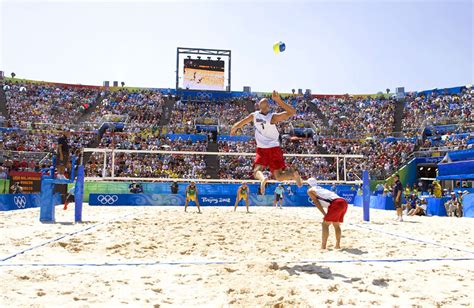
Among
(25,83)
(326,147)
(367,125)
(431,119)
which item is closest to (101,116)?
(25,83)

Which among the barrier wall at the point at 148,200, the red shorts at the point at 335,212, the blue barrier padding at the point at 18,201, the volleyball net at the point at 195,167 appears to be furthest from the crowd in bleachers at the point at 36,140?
the red shorts at the point at 335,212

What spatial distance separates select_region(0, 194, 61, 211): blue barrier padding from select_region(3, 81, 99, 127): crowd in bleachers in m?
13.6

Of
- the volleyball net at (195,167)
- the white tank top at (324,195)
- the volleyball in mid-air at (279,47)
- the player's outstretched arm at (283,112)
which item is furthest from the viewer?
the volleyball net at (195,167)

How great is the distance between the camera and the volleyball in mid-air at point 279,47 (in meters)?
8.27

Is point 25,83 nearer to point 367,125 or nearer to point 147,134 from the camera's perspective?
point 147,134

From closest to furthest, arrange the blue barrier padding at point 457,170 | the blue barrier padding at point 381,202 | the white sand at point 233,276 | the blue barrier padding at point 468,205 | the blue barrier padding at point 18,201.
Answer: the white sand at point 233,276 < the blue barrier padding at point 18,201 < the blue barrier padding at point 468,205 < the blue barrier padding at point 381,202 < the blue barrier padding at point 457,170

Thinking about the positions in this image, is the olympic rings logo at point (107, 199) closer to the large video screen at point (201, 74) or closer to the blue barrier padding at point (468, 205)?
the blue barrier padding at point (468, 205)

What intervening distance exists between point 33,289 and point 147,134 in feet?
85.6

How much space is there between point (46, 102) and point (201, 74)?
1413 cm

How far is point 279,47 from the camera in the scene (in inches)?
328

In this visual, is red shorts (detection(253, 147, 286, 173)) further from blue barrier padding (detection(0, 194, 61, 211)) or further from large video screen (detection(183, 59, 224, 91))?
large video screen (detection(183, 59, 224, 91))

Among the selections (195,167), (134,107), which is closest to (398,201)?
(195,167)

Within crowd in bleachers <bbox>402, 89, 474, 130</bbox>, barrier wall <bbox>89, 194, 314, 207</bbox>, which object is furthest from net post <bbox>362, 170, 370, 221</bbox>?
crowd in bleachers <bbox>402, 89, 474, 130</bbox>

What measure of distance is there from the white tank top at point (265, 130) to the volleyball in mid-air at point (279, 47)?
2.62m
